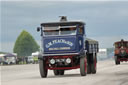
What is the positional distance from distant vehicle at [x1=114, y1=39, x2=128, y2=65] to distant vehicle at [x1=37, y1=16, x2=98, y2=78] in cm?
2598

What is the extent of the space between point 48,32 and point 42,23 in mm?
559

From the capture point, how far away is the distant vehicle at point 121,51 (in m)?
49.0

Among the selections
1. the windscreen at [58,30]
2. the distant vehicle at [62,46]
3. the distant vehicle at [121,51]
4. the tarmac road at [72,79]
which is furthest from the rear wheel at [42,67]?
the distant vehicle at [121,51]

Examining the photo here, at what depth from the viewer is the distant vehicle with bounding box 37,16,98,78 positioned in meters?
22.8

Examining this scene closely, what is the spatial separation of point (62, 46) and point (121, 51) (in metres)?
27.0

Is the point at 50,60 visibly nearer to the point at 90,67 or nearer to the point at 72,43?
the point at 72,43

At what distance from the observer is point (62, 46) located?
22.8 meters

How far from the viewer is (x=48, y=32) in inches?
915

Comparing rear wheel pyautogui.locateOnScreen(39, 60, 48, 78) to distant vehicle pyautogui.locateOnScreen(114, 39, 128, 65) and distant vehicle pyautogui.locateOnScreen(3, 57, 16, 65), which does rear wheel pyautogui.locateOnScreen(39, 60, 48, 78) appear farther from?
distant vehicle pyautogui.locateOnScreen(3, 57, 16, 65)

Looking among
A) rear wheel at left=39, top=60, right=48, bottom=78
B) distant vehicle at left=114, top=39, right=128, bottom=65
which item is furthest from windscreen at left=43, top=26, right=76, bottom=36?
distant vehicle at left=114, top=39, right=128, bottom=65

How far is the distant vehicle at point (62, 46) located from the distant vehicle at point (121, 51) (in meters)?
26.0

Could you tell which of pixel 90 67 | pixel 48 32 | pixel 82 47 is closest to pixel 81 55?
pixel 82 47

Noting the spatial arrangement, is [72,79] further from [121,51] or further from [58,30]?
[121,51]

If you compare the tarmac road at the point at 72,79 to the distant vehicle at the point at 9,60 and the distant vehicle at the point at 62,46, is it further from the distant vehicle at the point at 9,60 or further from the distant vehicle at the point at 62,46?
the distant vehicle at the point at 9,60
